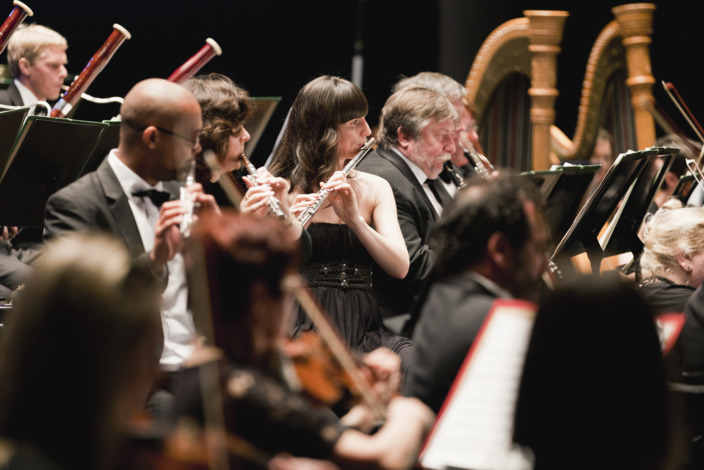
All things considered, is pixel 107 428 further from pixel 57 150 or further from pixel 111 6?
pixel 111 6

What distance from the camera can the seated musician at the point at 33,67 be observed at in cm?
444

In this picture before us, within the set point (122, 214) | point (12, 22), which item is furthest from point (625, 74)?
point (122, 214)

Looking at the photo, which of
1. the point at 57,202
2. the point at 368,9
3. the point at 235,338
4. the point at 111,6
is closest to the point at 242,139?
the point at 57,202

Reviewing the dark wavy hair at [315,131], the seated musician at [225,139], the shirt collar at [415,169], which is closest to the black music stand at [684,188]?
the shirt collar at [415,169]

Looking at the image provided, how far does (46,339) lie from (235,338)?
29 cm

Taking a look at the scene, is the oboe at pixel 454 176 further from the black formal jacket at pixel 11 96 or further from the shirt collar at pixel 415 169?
the black formal jacket at pixel 11 96

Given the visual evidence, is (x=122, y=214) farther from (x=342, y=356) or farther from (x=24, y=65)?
(x=24, y=65)

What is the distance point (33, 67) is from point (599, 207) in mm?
2874

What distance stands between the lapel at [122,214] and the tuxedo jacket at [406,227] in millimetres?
1217

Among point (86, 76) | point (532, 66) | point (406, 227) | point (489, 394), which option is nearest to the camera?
point (489, 394)

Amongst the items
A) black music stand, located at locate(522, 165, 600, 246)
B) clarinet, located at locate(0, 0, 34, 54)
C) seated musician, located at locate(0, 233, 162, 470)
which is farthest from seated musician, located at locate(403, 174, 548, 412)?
clarinet, located at locate(0, 0, 34, 54)

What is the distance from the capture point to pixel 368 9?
710 centimetres

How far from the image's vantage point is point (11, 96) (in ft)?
14.6

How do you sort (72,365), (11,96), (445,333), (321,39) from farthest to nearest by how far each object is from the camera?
(321,39) < (11,96) < (445,333) < (72,365)
